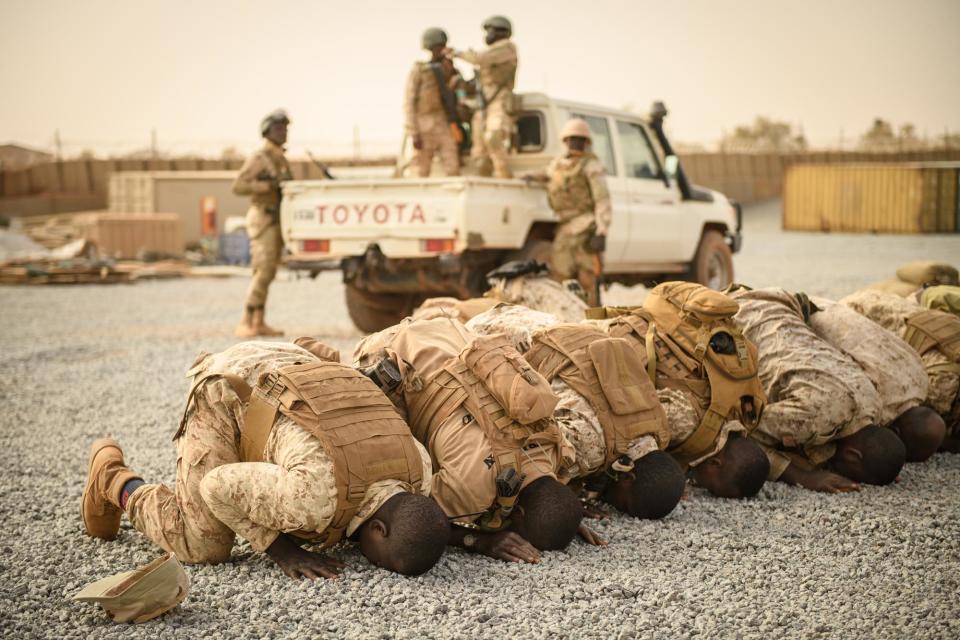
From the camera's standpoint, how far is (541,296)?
20.1 ft

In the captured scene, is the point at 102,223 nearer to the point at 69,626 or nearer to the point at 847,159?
the point at 69,626

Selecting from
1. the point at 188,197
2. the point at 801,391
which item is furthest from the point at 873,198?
the point at 801,391

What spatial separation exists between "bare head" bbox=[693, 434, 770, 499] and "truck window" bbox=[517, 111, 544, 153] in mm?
5298

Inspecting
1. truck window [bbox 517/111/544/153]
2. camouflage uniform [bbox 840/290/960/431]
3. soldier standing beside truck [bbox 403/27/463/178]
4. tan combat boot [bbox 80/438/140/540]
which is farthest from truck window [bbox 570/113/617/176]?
tan combat boot [bbox 80/438/140/540]

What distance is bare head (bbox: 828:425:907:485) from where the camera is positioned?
15.5 feet

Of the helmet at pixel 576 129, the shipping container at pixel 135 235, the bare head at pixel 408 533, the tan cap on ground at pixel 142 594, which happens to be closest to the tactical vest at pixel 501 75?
the helmet at pixel 576 129

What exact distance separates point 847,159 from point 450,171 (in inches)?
1336

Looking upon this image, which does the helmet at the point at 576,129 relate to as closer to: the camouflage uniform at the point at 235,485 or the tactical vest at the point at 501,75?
the tactical vest at the point at 501,75

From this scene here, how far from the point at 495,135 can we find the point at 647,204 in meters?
1.78

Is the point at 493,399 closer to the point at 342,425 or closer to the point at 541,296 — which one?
the point at 342,425

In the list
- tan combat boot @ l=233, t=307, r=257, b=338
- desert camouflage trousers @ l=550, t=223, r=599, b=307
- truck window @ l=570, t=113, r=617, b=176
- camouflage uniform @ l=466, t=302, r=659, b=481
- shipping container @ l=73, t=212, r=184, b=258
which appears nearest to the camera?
camouflage uniform @ l=466, t=302, r=659, b=481

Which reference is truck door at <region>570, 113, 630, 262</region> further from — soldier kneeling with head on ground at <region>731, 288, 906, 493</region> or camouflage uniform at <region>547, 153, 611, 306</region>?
soldier kneeling with head on ground at <region>731, 288, 906, 493</region>

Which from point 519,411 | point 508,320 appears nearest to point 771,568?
point 519,411

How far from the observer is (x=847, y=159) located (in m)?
39.5
